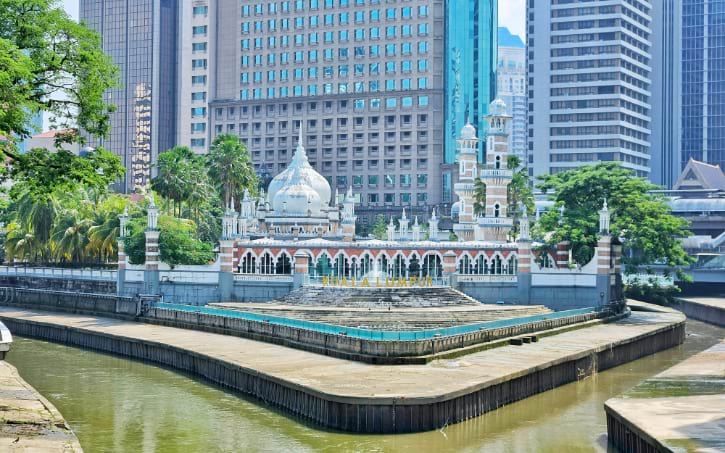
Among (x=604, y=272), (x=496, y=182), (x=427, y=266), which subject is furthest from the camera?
(x=496, y=182)

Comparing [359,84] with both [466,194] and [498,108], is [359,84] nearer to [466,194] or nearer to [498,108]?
[498,108]

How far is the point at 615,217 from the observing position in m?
89.9

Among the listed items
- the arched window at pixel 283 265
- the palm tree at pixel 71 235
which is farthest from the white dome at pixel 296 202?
the arched window at pixel 283 265

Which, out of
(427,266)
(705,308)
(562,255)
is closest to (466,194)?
(562,255)

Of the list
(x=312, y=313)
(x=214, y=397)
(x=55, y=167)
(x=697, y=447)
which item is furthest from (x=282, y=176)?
(x=697, y=447)

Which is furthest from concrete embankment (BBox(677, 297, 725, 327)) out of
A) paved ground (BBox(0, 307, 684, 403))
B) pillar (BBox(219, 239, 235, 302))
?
pillar (BBox(219, 239, 235, 302))

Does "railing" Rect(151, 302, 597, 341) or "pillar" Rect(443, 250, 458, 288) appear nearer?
"railing" Rect(151, 302, 597, 341)

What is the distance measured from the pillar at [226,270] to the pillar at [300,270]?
5.54 metres

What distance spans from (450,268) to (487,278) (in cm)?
300

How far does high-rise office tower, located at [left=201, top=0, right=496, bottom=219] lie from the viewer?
17062cm

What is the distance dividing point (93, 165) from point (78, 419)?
35.0ft

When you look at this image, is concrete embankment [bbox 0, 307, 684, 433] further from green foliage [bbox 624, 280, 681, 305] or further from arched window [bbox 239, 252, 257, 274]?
green foliage [bbox 624, 280, 681, 305]

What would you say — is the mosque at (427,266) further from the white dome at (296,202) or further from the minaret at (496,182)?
the white dome at (296,202)

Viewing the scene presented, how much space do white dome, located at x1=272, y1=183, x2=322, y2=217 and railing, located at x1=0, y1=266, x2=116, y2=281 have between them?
20192 millimetres
